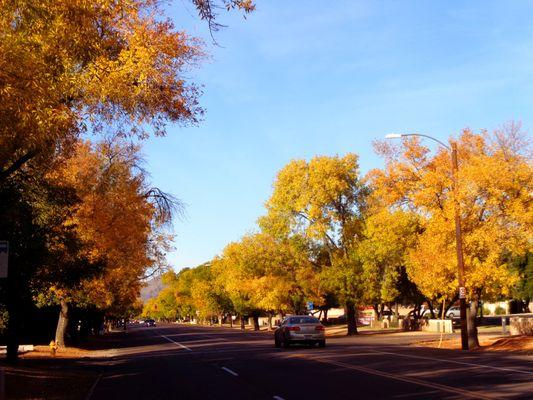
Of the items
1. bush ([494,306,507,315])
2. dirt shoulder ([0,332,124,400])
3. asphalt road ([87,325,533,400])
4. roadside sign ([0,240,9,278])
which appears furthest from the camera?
bush ([494,306,507,315])

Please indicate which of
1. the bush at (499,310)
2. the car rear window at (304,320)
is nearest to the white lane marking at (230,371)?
the car rear window at (304,320)

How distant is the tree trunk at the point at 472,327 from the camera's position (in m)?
28.6

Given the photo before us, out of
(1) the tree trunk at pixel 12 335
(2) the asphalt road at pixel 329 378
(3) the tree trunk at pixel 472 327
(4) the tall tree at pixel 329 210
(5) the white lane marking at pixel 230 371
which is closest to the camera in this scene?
(2) the asphalt road at pixel 329 378

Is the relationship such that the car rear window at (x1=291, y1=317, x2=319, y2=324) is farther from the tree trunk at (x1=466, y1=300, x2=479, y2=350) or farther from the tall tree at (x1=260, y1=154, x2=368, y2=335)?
the tall tree at (x1=260, y1=154, x2=368, y2=335)

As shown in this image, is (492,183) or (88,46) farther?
(492,183)

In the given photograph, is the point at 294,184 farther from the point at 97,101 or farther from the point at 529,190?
the point at 97,101

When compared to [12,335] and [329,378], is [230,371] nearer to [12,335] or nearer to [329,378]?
[329,378]

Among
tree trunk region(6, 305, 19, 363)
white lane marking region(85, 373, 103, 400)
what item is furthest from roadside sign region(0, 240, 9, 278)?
tree trunk region(6, 305, 19, 363)

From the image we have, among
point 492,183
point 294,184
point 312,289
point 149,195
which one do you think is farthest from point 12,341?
point 312,289

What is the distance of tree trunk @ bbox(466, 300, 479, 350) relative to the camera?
28641 mm

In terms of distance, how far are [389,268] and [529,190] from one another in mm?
20010

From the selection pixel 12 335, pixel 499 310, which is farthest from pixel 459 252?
pixel 499 310

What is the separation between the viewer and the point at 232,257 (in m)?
67.4

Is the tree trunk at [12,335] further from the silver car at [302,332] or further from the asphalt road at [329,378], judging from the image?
the silver car at [302,332]
